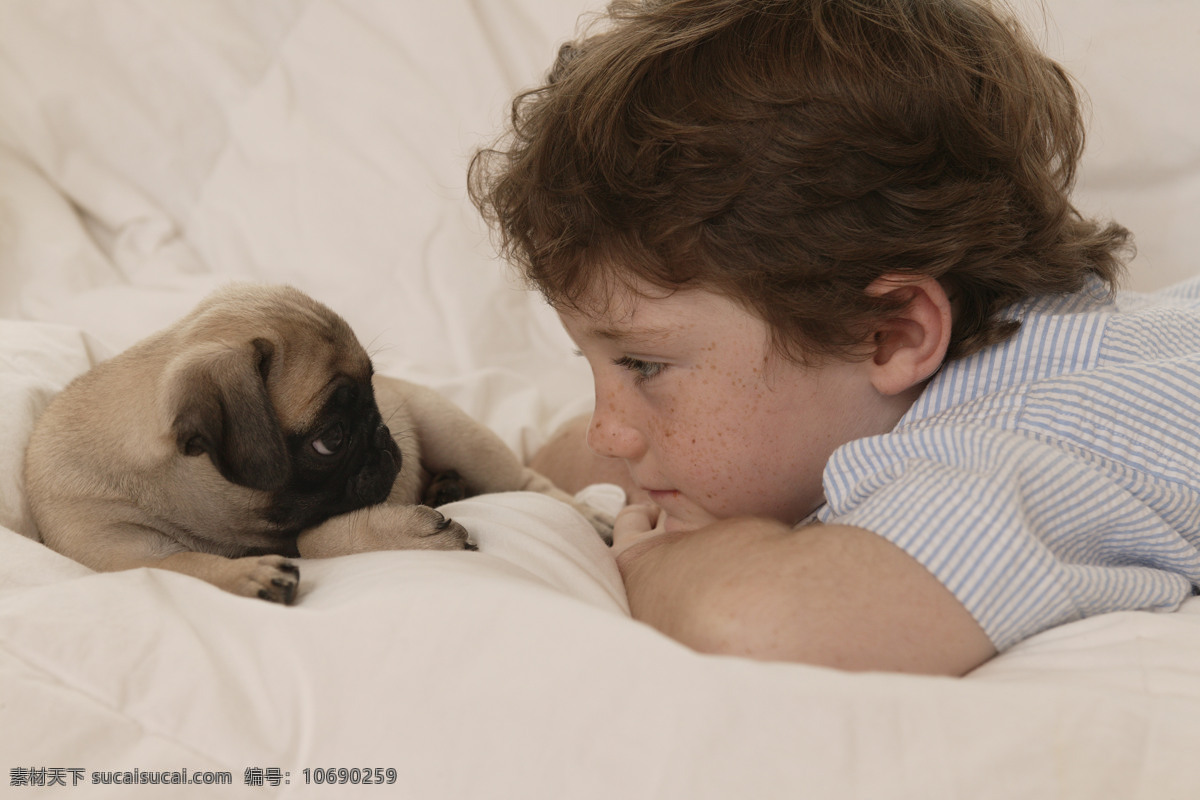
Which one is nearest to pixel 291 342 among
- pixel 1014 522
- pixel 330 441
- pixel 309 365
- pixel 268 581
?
pixel 309 365

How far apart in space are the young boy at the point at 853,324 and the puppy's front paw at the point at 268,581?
18.1 inches

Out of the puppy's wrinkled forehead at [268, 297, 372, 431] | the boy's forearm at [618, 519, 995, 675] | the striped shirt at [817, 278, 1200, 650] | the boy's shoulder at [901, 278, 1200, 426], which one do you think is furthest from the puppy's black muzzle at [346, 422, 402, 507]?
the boy's shoulder at [901, 278, 1200, 426]

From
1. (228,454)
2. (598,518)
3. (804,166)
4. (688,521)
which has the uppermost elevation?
(804,166)

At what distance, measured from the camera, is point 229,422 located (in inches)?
53.8

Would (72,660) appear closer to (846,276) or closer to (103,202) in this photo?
(846,276)

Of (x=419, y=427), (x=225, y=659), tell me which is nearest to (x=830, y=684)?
(x=225, y=659)

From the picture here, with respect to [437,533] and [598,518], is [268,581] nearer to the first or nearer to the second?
[437,533]

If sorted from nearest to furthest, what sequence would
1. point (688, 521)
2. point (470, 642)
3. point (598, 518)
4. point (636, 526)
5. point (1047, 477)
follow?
point (470, 642)
point (1047, 477)
point (688, 521)
point (636, 526)
point (598, 518)

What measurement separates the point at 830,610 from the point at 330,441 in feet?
2.91

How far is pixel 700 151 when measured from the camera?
1270 millimetres

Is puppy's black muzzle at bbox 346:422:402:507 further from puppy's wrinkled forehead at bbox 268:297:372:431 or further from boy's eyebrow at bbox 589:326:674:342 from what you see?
boy's eyebrow at bbox 589:326:674:342

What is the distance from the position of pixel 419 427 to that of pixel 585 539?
73 cm

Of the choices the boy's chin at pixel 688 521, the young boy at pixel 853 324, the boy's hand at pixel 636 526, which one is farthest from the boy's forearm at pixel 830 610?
the boy's hand at pixel 636 526

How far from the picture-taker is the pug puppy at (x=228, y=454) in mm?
1366
